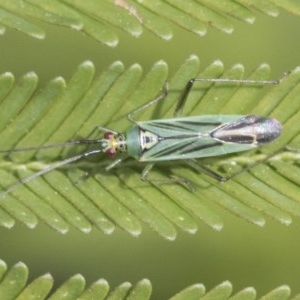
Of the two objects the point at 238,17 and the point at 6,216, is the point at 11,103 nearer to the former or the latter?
the point at 6,216

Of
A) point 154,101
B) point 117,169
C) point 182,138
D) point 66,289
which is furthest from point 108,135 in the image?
point 66,289

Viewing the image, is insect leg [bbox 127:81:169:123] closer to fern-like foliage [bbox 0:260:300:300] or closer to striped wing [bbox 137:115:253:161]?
striped wing [bbox 137:115:253:161]

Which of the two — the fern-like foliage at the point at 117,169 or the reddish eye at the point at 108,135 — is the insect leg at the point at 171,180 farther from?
the reddish eye at the point at 108,135

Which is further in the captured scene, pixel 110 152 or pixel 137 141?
pixel 137 141

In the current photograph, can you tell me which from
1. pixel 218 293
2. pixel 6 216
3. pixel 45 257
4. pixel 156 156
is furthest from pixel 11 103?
pixel 45 257

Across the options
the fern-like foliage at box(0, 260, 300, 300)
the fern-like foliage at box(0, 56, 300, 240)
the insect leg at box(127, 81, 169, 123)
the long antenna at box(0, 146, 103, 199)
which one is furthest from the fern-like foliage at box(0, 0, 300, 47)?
the fern-like foliage at box(0, 260, 300, 300)

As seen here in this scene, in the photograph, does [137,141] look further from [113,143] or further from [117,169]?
[117,169]
